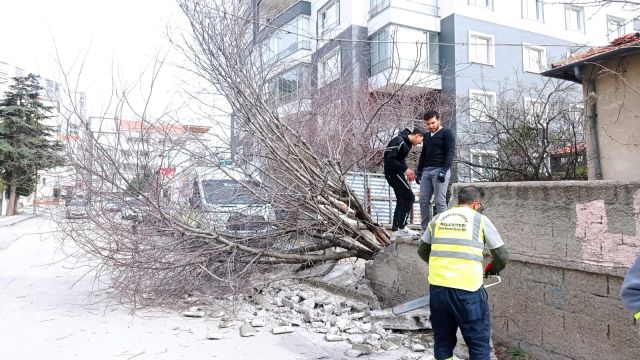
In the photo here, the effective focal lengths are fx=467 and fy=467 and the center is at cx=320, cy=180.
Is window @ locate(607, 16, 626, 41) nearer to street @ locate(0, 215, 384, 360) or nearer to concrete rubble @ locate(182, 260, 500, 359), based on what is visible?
concrete rubble @ locate(182, 260, 500, 359)

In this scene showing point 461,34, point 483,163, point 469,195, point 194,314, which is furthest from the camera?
point 461,34

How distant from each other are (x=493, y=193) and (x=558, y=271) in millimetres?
931

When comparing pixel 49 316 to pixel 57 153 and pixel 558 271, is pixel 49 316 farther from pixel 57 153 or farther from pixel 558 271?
pixel 558 271

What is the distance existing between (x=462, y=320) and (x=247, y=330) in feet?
8.97

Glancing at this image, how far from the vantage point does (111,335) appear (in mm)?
5066

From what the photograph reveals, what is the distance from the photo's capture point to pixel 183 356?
4.44 m

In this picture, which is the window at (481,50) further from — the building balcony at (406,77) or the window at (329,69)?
the window at (329,69)

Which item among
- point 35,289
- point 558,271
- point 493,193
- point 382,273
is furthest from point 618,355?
point 35,289

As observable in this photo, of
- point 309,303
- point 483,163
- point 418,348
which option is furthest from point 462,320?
point 483,163

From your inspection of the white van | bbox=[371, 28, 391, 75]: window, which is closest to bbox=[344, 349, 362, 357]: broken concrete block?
the white van

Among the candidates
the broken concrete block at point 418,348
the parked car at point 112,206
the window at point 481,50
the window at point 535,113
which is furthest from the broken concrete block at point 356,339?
the window at point 481,50

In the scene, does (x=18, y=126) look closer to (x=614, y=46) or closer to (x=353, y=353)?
(x=353, y=353)

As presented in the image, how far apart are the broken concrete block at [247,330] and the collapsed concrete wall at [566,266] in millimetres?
2512

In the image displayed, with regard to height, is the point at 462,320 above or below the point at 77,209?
below
